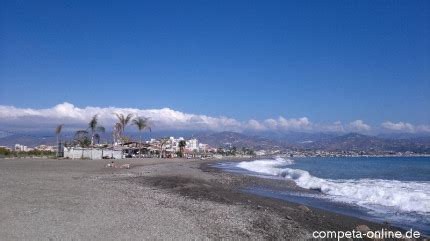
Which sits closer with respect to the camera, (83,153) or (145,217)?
(145,217)

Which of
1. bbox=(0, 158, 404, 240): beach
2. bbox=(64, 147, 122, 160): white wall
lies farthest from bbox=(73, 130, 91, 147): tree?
bbox=(0, 158, 404, 240): beach

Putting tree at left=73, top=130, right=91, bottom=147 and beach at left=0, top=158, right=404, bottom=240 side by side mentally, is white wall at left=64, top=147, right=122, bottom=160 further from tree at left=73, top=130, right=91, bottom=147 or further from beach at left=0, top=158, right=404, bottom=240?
beach at left=0, top=158, right=404, bottom=240

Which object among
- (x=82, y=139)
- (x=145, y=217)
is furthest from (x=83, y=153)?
(x=145, y=217)

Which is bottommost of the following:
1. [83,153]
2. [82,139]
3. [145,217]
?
[145,217]

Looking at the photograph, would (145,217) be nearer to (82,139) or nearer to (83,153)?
(83,153)

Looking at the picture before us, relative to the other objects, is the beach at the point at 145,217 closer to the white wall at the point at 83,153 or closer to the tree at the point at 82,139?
the white wall at the point at 83,153

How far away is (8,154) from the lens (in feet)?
213

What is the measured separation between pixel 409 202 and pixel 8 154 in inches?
2500

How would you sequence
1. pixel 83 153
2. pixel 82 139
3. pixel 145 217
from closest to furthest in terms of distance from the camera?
pixel 145 217 → pixel 83 153 → pixel 82 139

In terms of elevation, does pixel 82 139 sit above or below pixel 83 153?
above

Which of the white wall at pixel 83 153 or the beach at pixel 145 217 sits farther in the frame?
the white wall at pixel 83 153

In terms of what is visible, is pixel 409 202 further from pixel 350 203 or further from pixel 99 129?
pixel 99 129

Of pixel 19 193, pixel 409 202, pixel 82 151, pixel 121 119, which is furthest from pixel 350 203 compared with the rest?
pixel 121 119

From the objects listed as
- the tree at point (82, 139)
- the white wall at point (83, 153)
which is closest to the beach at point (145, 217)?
the white wall at point (83, 153)
